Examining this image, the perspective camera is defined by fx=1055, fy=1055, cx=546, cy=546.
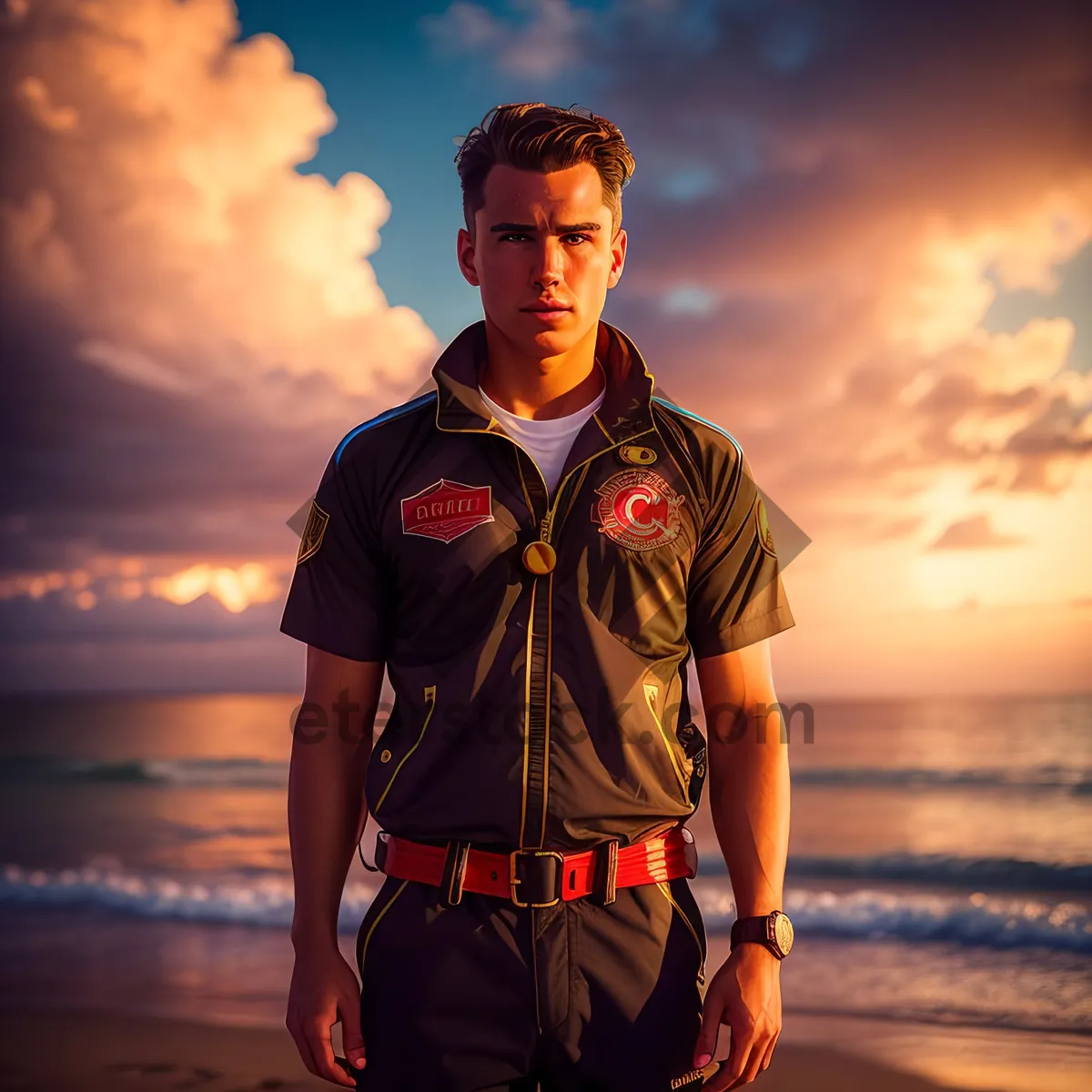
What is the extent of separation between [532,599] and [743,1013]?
2.44 feet

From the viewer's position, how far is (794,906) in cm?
858

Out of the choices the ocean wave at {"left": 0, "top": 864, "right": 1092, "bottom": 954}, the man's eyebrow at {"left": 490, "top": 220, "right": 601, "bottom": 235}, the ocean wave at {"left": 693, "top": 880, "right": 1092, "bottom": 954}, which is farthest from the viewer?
the ocean wave at {"left": 0, "top": 864, "right": 1092, "bottom": 954}

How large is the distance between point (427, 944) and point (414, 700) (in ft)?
1.31

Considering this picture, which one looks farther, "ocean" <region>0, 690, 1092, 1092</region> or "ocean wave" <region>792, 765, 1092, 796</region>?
"ocean wave" <region>792, 765, 1092, 796</region>

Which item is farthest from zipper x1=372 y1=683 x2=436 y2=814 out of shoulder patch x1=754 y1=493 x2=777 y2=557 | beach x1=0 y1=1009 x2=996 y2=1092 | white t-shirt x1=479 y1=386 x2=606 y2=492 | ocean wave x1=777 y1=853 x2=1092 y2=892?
ocean wave x1=777 y1=853 x2=1092 y2=892

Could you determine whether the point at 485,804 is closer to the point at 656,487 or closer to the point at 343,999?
the point at 343,999

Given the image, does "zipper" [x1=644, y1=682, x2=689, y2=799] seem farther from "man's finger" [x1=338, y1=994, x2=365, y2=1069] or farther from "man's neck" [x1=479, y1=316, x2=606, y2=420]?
"man's finger" [x1=338, y1=994, x2=365, y2=1069]

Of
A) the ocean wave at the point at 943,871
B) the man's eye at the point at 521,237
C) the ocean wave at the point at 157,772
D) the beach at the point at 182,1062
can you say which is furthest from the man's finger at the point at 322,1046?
the ocean wave at the point at 157,772

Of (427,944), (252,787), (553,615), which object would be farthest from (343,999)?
(252,787)

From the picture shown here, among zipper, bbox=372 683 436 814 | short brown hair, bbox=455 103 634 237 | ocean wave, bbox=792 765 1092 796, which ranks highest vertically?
short brown hair, bbox=455 103 634 237

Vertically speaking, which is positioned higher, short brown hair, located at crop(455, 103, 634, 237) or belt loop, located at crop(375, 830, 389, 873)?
short brown hair, located at crop(455, 103, 634, 237)

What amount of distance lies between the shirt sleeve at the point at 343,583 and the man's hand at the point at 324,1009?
0.51m

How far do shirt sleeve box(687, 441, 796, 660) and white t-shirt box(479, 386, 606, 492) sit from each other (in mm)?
259

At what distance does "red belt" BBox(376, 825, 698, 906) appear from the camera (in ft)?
→ 5.61
